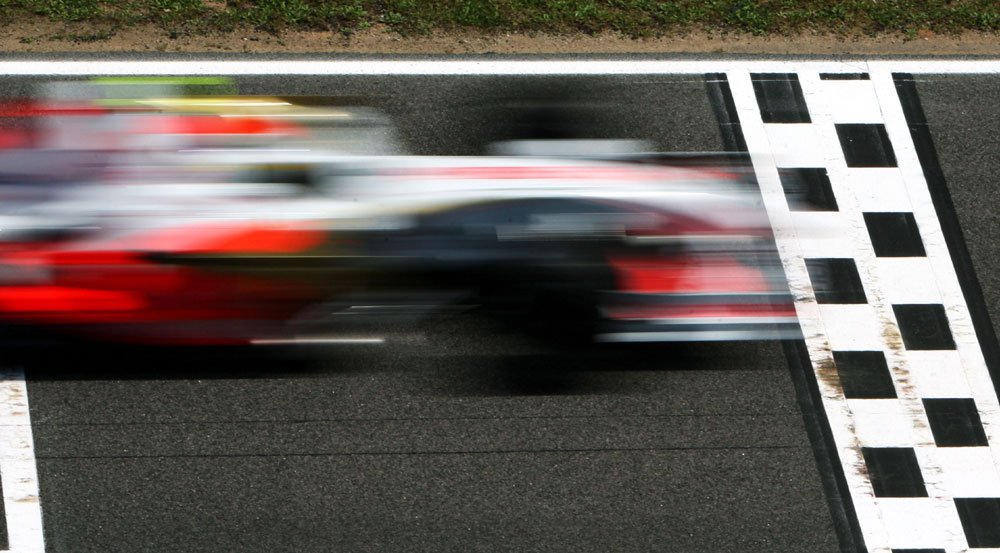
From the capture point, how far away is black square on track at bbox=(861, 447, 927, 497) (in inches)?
229

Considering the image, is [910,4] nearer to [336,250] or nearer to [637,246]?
[637,246]

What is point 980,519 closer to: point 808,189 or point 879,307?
point 879,307

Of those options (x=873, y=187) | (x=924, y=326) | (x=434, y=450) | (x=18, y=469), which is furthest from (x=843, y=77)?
(x=18, y=469)

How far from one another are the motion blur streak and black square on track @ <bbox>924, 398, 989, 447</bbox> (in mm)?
1073

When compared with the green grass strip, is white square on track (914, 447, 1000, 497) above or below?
below

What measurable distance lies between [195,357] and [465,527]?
1.67 m

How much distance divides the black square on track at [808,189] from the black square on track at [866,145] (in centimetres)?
24

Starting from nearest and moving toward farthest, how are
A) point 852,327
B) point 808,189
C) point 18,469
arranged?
point 18,469, point 852,327, point 808,189

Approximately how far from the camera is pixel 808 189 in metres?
6.84

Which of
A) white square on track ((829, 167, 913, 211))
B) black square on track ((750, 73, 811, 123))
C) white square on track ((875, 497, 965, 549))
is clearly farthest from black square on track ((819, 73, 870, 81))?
white square on track ((875, 497, 965, 549))

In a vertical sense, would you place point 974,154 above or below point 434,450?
above

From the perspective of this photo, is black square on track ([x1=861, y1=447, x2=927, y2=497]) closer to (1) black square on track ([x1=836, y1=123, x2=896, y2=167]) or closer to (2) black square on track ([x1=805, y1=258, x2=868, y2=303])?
(2) black square on track ([x1=805, y1=258, x2=868, y2=303])

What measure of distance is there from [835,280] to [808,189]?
2.20 feet

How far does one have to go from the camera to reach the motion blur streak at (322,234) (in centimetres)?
539
